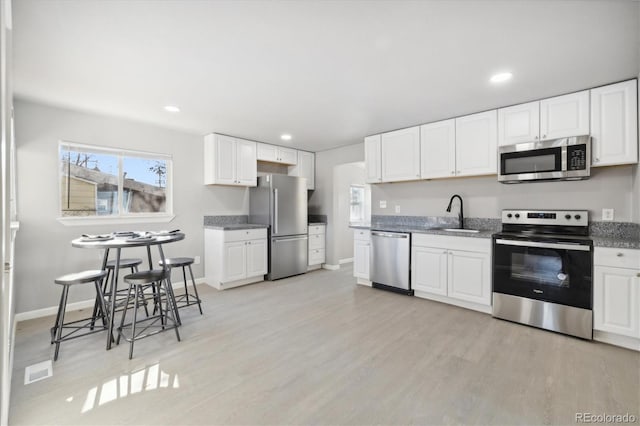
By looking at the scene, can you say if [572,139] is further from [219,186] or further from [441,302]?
[219,186]

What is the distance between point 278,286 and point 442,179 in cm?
279

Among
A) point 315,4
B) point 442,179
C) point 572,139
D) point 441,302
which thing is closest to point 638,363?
point 441,302

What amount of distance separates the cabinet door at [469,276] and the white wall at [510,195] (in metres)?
0.69

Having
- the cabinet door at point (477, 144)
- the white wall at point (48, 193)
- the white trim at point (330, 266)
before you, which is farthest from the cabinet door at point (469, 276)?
the white wall at point (48, 193)

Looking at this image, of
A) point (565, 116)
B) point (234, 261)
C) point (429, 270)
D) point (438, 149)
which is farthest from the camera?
point (234, 261)

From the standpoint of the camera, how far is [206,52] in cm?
217

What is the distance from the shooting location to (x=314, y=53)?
218 cm

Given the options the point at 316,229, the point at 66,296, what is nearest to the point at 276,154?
the point at 316,229

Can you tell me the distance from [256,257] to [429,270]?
253cm

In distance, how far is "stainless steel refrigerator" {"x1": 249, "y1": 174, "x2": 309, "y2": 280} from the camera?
479cm

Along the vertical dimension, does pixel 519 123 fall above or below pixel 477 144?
above

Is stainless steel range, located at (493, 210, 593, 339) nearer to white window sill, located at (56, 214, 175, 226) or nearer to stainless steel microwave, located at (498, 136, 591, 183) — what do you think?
stainless steel microwave, located at (498, 136, 591, 183)

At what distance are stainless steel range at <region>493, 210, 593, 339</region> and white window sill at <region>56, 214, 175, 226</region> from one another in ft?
13.7
